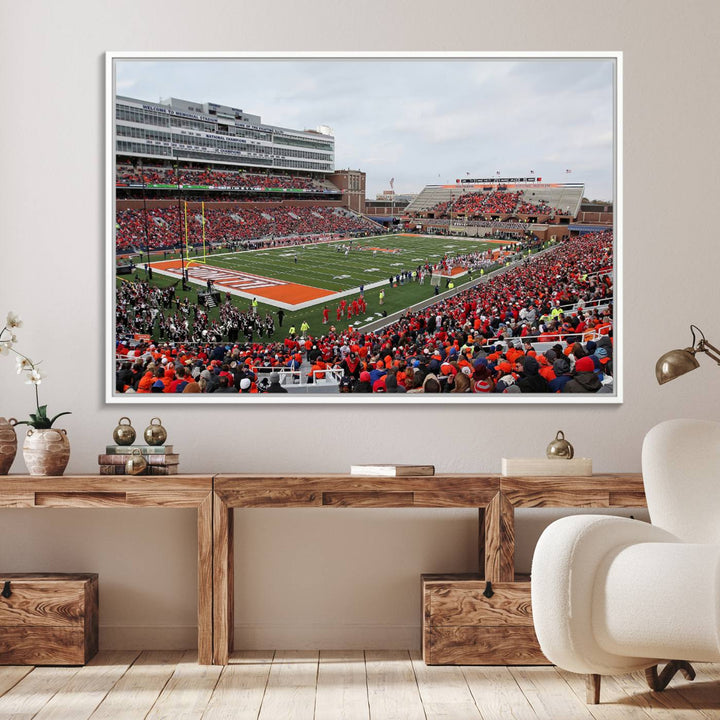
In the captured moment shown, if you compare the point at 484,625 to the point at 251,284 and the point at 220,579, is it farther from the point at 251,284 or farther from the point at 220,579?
the point at 251,284

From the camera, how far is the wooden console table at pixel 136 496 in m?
3.26

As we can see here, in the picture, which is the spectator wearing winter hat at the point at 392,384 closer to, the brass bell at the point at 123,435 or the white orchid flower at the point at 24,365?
the brass bell at the point at 123,435

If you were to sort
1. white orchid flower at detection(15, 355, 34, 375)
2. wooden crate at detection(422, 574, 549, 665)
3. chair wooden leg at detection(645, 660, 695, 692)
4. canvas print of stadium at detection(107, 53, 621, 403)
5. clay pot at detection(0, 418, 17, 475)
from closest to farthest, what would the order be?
1. chair wooden leg at detection(645, 660, 695, 692)
2. wooden crate at detection(422, 574, 549, 665)
3. clay pot at detection(0, 418, 17, 475)
4. white orchid flower at detection(15, 355, 34, 375)
5. canvas print of stadium at detection(107, 53, 621, 403)

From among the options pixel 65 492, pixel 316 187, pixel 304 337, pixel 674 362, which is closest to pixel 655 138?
pixel 674 362

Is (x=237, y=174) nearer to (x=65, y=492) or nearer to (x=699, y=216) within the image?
(x=65, y=492)

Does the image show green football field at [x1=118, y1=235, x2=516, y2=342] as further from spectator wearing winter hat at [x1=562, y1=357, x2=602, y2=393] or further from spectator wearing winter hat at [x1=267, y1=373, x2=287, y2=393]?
spectator wearing winter hat at [x1=562, y1=357, x2=602, y2=393]

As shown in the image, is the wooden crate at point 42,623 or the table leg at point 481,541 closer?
the wooden crate at point 42,623

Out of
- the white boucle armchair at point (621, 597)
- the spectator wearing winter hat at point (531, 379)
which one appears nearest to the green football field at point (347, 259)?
the spectator wearing winter hat at point (531, 379)

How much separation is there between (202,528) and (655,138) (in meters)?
2.38

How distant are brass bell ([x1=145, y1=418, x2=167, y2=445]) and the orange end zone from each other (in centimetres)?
67

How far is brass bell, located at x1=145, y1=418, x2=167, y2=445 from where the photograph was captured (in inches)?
135

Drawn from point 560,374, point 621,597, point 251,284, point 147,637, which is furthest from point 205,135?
point 621,597

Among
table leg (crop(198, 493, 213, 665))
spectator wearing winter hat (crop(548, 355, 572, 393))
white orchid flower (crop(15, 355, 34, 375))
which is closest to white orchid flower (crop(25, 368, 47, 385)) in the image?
white orchid flower (crop(15, 355, 34, 375))

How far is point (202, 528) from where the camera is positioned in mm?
3297
